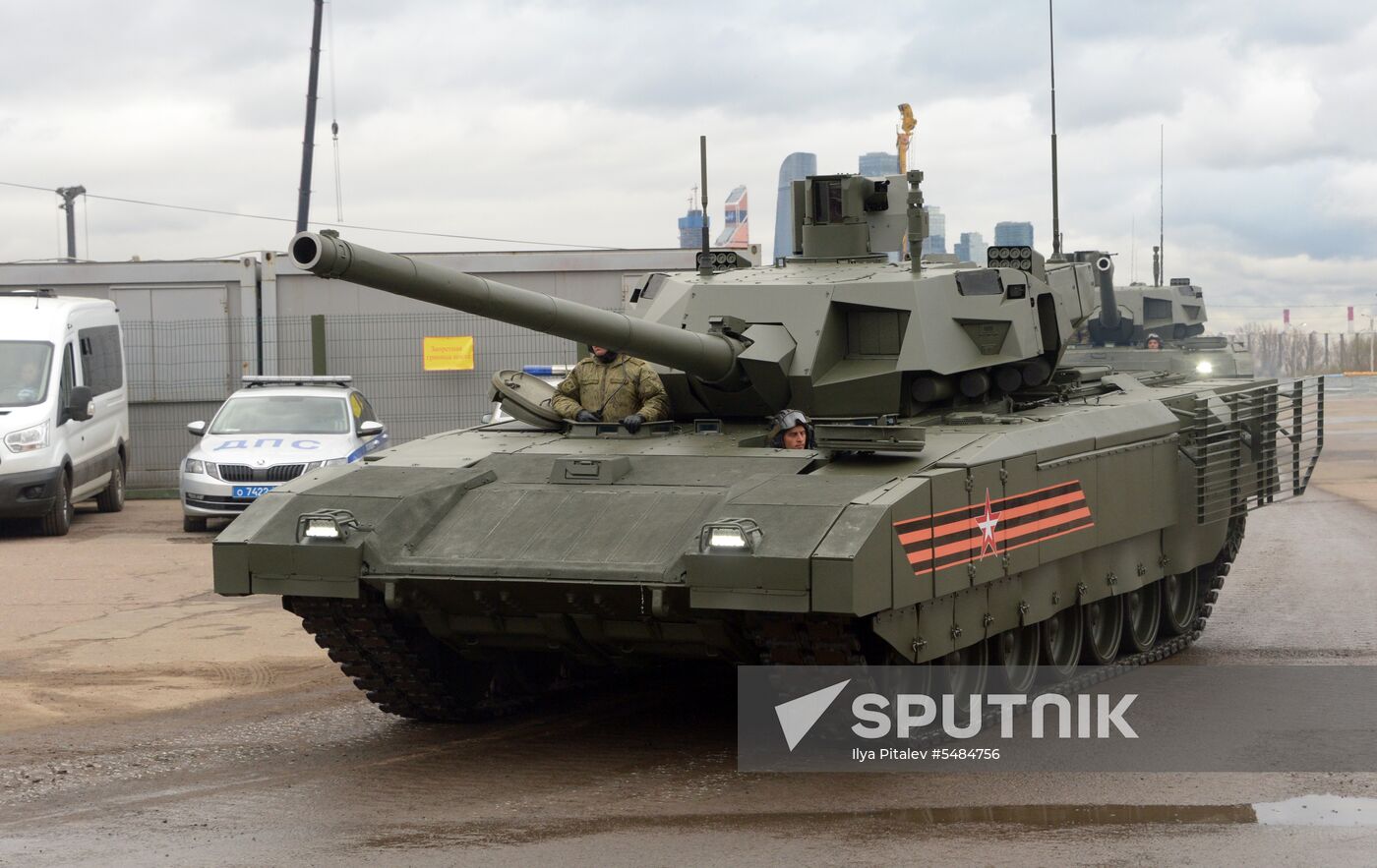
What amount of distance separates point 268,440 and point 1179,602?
1017 cm

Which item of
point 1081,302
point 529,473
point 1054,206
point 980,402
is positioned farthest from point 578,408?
point 1054,206

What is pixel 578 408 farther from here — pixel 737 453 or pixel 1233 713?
pixel 1233 713

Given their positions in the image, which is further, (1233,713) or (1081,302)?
(1081,302)

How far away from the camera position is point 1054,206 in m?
14.6

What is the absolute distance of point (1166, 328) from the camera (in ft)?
89.9

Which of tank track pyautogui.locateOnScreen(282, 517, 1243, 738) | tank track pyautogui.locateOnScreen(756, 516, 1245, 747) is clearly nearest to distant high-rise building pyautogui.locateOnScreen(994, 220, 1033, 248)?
tank track pyautogui.locateOnScreen(756, 516, 1245, 747)

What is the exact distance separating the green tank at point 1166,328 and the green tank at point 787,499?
1246 centimetres

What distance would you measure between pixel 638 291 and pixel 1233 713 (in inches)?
179

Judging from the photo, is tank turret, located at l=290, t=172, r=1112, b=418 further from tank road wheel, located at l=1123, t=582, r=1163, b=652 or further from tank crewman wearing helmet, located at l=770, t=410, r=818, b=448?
tank road wheel, located at l=1123, t=582, r=1163, b=652

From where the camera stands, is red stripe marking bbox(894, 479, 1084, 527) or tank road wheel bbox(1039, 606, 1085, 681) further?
tank road wheel bbox(1039, 606, 1085, 681)

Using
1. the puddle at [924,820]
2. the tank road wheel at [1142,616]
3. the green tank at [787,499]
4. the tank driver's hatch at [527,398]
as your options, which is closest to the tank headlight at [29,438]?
the green tank at [787,499]

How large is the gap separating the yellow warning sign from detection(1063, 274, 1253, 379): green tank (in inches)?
310

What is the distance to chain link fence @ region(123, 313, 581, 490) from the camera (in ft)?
Answer: 81.1

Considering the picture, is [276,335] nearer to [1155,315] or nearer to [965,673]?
[1155,315]
